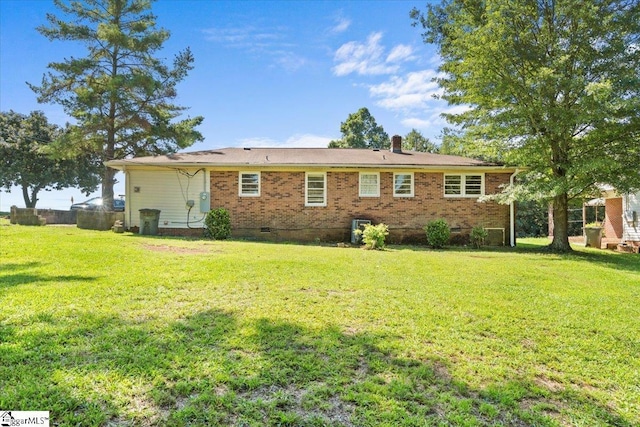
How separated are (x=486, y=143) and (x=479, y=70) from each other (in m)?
2.68

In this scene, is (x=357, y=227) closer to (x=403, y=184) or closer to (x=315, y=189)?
(x=315, y=189)

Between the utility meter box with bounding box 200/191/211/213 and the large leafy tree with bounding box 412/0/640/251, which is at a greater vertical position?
the large leafy tree with bounding box 412/0/640/251

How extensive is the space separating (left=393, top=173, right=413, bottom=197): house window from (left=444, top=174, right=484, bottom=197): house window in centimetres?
142

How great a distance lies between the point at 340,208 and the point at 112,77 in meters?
14.5

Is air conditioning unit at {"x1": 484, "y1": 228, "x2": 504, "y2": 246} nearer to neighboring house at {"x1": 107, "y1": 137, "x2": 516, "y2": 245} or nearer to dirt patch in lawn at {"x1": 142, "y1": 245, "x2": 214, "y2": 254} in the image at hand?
neighboring house at {"x1": 107, "y1": 137, "x2": 516, "y2": 245}

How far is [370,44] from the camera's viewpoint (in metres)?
14.9

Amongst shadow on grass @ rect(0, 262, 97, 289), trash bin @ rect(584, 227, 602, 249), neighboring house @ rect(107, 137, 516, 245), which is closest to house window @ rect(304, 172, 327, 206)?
neighboring house @ rect(107, 137, 516, 245)

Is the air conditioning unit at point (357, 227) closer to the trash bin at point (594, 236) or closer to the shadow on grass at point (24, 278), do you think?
the shadow on grass at point (24, 278)

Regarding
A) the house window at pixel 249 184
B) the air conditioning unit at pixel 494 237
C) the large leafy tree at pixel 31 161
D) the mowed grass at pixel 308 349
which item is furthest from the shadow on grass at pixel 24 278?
the large leafy tree at pixel 31 161

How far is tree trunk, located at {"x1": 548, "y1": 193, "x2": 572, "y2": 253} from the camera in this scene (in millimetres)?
12078

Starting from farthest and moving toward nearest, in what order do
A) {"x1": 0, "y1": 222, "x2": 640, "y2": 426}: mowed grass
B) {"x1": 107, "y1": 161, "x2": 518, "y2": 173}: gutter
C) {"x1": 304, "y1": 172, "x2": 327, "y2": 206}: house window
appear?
{"x1": 304, "y1": 172, "x2": 327, "y2": 206}: house window
{"x1": 107, "y1": 161, "x2": 518, "y2": 173}: gutter
{"x1": 0, "y1": 222, "x2": 640, "y2": 426}: mowed grass

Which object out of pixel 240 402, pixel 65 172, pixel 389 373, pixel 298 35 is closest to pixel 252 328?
pixel 240 402

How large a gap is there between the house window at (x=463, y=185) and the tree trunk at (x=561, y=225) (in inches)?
105

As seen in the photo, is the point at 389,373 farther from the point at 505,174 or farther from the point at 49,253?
the point at 505,174
